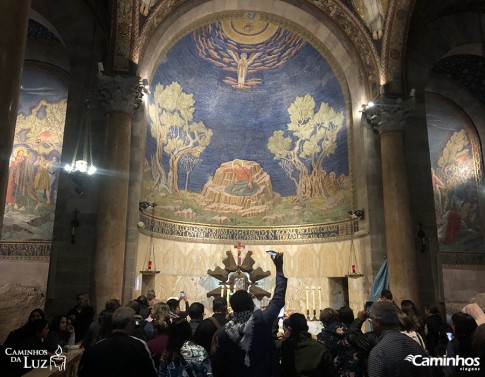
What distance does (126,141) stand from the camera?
36.2 ft

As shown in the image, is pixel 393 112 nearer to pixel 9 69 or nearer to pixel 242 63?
pixel 242 63

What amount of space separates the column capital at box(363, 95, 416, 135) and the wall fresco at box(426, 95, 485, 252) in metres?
6.44

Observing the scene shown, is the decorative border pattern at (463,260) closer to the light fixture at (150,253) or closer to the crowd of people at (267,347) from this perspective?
the light fixture at (150,253)

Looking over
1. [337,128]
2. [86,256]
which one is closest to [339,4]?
[337,128]

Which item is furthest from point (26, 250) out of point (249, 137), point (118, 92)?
point (249, 137)

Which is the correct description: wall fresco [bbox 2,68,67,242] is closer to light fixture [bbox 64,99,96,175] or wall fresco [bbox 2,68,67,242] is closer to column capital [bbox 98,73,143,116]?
light fixture [bbox 64,99,96,175]

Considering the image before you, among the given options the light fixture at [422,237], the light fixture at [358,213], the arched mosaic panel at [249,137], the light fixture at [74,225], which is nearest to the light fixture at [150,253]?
the arched mosaic panel at [249,137]

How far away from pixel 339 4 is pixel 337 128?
417 cm

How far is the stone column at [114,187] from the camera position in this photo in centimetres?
1011

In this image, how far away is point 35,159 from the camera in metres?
16.3

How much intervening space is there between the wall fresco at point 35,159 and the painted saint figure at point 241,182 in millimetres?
6773

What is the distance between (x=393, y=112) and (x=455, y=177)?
742 cm

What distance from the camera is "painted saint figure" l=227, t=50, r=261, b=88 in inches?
650

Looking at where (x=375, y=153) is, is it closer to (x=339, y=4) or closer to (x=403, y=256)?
(x=403, y=256)
